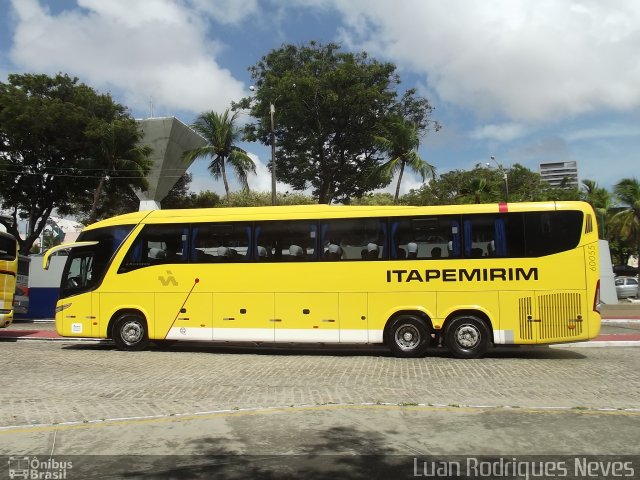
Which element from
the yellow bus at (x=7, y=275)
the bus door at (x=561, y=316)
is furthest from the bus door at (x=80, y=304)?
the bus door at (x=561, y=316)

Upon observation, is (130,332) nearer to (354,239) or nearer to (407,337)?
(354,239)

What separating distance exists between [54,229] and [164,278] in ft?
157

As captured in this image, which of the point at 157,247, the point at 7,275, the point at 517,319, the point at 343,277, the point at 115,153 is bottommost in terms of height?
the point at 517,319

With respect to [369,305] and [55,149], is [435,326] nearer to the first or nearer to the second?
[369,305]

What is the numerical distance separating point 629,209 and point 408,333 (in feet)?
90.5

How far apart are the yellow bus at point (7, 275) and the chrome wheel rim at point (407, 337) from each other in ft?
34.0

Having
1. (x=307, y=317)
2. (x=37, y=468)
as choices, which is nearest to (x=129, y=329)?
(x=307, y=317)

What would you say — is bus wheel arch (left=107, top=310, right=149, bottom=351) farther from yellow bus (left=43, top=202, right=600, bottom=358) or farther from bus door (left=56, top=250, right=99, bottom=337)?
bus door (left=56, top=250, right=99, bottom=337)

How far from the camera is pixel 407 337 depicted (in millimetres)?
11492

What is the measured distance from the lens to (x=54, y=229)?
54.1 meters

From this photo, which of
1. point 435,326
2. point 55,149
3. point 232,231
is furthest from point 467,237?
point 55,149

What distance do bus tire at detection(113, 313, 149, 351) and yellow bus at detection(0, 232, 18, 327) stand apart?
12.4 feet

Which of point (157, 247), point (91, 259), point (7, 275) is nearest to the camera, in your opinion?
point (157, 247)

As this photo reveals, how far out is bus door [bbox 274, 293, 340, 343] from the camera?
1167 centimetres
